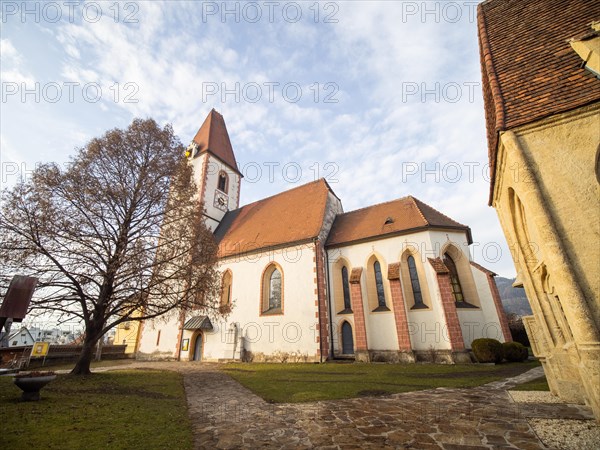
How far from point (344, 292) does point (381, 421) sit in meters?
11.7

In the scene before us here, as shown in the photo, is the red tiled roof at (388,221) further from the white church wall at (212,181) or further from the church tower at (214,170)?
the church tower at (214,170)

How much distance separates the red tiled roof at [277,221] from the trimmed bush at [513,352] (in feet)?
33.3

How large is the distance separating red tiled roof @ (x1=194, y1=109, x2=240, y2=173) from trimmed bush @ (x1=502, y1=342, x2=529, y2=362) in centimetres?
2435

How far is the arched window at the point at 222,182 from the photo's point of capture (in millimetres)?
26117

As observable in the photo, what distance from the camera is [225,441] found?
3.90 meters

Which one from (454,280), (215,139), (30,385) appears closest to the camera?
(30,385)

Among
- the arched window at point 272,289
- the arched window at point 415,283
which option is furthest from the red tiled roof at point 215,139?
the arched window at point 415,283

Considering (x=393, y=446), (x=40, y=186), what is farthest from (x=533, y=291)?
(x=40, y=186)

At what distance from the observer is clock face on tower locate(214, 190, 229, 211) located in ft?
82.3

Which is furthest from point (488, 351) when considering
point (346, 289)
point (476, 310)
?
point (346, 289)

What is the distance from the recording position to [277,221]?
1997 cm

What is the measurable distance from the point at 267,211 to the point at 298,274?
746 centimetres

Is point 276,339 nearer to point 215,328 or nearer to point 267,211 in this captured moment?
point 215,328

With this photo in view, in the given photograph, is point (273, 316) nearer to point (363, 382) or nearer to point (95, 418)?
point (363, 382)
